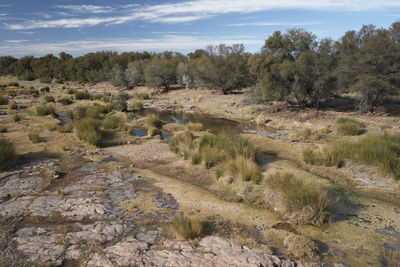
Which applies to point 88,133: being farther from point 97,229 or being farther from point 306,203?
point 306,203

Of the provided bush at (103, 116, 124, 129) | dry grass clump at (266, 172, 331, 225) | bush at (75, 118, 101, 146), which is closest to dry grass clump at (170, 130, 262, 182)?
Result: dry grass clump at (266, 172, 331, 225)

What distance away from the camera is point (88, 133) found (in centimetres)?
1305

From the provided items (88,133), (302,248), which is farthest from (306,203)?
(88,133)

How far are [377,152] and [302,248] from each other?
6.23 m

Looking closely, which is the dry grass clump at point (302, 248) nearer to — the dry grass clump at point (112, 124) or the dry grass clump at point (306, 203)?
the dry grass clump at point (306, 203)

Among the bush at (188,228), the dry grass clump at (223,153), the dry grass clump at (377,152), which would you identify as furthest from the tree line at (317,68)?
the bush at (188,228)

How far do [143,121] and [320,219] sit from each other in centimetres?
1523

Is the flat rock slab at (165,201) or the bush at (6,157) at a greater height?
the bush at (6,157)

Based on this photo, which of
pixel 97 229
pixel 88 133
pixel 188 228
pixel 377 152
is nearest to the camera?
pixel 188 228

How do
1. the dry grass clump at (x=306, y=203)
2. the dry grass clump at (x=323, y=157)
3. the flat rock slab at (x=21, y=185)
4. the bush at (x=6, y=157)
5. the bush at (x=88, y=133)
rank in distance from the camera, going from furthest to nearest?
the bush at (x=88, y=133) < the dry grass clump at (x=323, y=157) < the bush at (x=6, y=157) < the flat rock slab at (x=21, y=185) < the dry grass clump at (x=306, y=203)

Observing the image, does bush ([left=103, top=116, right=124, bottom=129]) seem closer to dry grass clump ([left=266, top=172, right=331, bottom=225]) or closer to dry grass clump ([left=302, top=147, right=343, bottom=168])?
dry grass clump ([left=302, top=147, right=343, bottom=168])

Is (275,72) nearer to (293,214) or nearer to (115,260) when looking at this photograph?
(293,214)

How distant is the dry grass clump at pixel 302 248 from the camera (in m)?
4.95

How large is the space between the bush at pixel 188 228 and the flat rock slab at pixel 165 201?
1.28 meters
